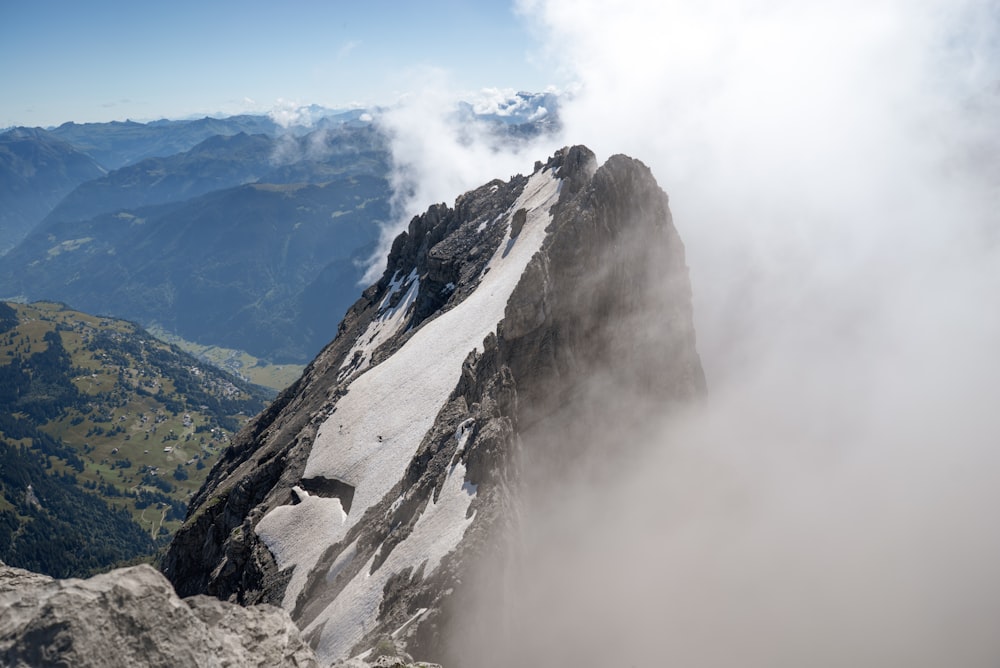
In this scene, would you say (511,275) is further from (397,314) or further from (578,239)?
(397,314)

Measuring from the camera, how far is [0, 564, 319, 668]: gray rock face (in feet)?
50.0

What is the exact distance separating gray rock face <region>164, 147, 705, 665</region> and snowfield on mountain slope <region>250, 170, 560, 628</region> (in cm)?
21

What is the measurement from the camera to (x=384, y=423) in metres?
64.3

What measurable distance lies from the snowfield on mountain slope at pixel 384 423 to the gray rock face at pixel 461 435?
8.2 inches

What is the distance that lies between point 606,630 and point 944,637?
186ft

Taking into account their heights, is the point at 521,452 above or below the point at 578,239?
below

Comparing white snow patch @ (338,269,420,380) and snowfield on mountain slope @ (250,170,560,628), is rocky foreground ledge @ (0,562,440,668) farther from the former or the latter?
white snow patch @ (338,269,420,380)

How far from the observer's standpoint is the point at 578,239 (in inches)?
2415

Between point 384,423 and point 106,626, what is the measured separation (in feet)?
159

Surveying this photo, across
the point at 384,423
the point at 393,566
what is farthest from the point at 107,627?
the point at 384,423

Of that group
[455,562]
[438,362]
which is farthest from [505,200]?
[455,562]

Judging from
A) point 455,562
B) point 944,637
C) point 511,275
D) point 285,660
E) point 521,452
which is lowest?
point 285,660

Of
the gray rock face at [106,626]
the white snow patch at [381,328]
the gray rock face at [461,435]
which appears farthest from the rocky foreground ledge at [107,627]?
the white snow patch at [381,328]

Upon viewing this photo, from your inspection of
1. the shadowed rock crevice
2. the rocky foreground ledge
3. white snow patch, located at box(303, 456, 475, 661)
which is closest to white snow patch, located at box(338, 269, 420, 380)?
the shadowed rock crevice
